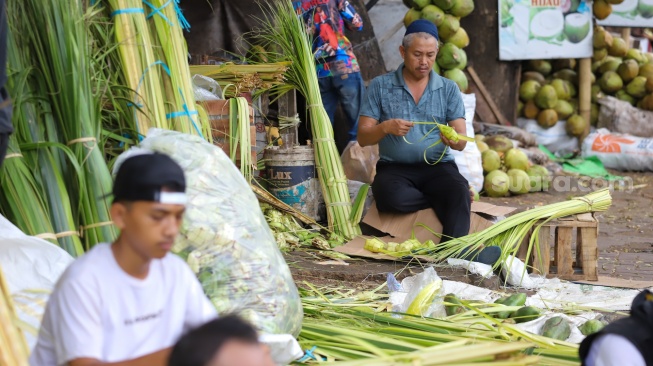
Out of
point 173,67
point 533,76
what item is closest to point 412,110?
point 173,67

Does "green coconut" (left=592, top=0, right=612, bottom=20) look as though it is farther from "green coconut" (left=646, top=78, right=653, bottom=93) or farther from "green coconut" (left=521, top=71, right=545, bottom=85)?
"green coconut" (left=646, top=78, right=653, bottom=93)

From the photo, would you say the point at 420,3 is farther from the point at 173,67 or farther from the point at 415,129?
the point at 173,67

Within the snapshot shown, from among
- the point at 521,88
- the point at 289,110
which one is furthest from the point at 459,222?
the point at 521,88

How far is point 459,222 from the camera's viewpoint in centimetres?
500

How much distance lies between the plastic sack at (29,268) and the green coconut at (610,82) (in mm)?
8166

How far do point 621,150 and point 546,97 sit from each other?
1030 millimetres

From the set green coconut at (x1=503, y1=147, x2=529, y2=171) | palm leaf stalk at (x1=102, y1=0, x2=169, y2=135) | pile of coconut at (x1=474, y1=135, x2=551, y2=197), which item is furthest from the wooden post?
palm leaf stalk at (x1=102, y1=0, x2=169, y2=135)

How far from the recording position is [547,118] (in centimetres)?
952

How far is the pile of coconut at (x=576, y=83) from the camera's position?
9.51m

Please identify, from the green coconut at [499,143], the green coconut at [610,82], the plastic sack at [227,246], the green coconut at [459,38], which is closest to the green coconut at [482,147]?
the green coconut at [499,143]

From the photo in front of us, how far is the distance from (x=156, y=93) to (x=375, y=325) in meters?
1.40

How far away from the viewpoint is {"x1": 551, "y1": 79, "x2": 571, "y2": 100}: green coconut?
956 centimetres

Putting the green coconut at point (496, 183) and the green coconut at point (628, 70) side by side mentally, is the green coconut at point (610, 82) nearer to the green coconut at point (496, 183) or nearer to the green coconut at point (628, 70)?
the green coconut at point (628, 70)

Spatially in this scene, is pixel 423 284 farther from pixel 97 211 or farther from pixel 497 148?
pixel 497 148
